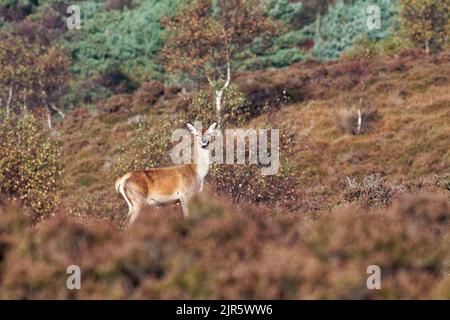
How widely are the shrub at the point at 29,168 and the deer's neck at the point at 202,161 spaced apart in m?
5.80

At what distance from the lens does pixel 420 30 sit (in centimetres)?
6197

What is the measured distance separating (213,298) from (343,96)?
4267cm

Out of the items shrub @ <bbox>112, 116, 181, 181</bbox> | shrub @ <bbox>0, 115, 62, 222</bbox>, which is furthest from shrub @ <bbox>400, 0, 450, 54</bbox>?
shrub @ <bbox>0, 115, 62, 222</bbox>

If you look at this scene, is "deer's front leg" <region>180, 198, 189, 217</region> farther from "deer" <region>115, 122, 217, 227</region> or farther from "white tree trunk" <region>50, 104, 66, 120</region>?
"white tree trunk" <region>50, 104, 66, 120</region>

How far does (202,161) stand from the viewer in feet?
63.4

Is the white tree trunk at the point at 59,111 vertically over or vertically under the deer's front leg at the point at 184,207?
over

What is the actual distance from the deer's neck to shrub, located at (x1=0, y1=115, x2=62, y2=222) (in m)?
5.80

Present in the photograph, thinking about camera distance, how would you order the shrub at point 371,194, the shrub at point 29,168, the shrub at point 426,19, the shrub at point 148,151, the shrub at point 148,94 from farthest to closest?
the shrub at point 148,94
the shrub at point 426,19
the shrub at point 148,151
the shrub at point 29,168
the shrub at point 371,194

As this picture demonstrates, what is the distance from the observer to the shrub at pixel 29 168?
24750 millimetres

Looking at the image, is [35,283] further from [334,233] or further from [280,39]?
[280,39]

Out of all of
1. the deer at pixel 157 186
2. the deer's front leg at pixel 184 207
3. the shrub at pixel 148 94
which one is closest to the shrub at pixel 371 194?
the deer at pixel 157 186

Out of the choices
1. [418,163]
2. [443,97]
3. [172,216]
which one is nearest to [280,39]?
[443,97]

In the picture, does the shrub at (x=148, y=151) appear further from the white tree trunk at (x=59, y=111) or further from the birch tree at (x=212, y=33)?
the white tree trunk at (x=59, y=111)

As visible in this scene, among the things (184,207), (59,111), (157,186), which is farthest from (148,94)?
(184,207)
